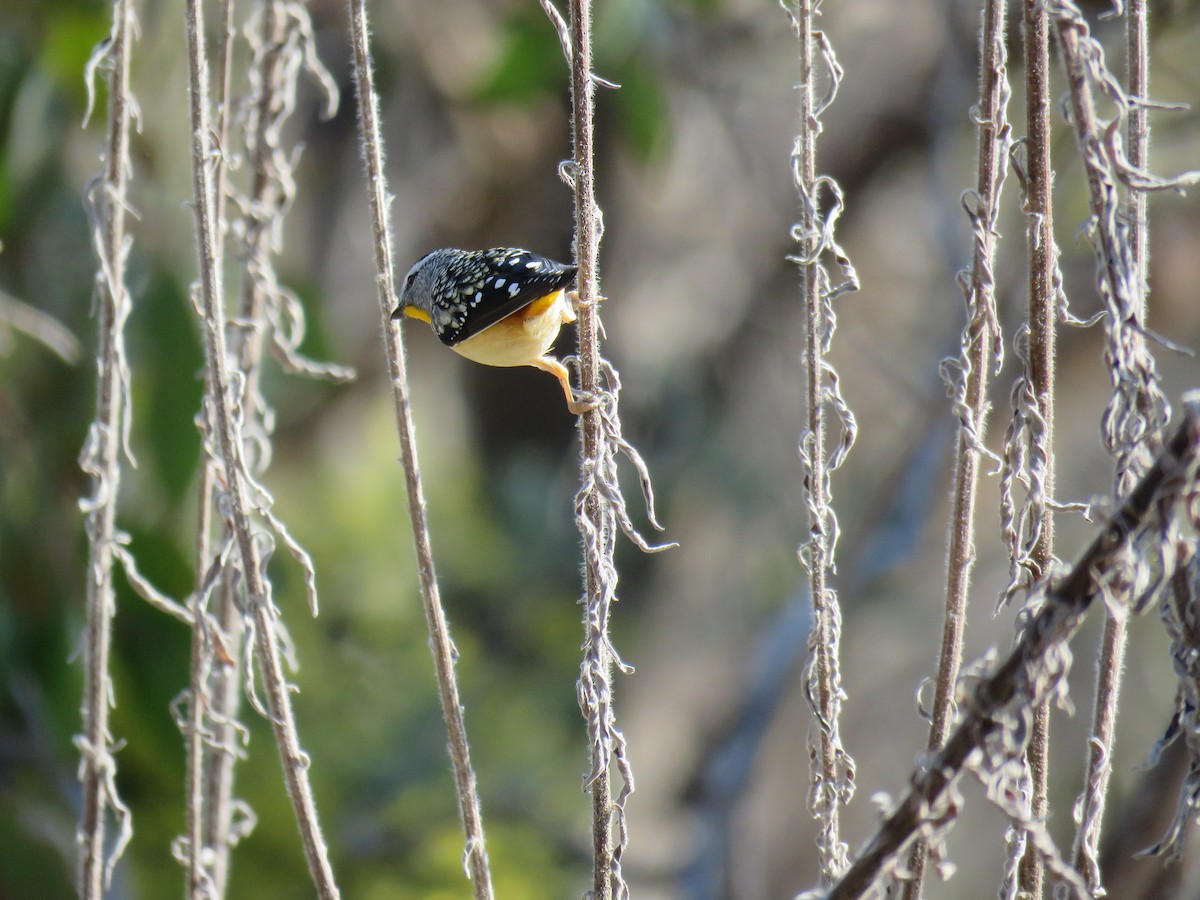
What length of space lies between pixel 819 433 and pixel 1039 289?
6.5 inches

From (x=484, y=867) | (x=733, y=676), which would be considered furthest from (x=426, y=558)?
(x=733, y=676)

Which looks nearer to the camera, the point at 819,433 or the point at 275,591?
the point at 819,433

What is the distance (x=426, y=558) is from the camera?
0.78 m

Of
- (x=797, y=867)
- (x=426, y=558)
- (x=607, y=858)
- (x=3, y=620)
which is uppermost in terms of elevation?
(x=426, y=558)

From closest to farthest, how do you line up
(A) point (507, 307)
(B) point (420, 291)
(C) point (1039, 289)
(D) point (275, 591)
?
(C) point (1039, 289), (A) point (507, 307), (B) point (420, 291), (D) point (275, 591)

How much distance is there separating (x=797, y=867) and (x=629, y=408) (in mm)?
1756

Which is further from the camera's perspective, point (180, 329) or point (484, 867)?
point (180, 329)

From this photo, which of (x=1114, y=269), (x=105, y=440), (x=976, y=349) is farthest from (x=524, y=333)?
(x=1114, y=269)

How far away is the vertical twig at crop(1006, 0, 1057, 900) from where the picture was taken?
2.21ft

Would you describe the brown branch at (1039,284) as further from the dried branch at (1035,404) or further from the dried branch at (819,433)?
the dried branch at (819,433)

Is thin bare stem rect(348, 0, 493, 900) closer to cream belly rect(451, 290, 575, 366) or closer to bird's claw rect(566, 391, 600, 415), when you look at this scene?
bird's claw rect(566, 391, 600, 415)

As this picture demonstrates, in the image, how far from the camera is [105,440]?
0.87 metres

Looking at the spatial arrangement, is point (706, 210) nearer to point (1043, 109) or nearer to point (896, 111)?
point (896, 111)

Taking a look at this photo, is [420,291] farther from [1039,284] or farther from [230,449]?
[1039,284]
